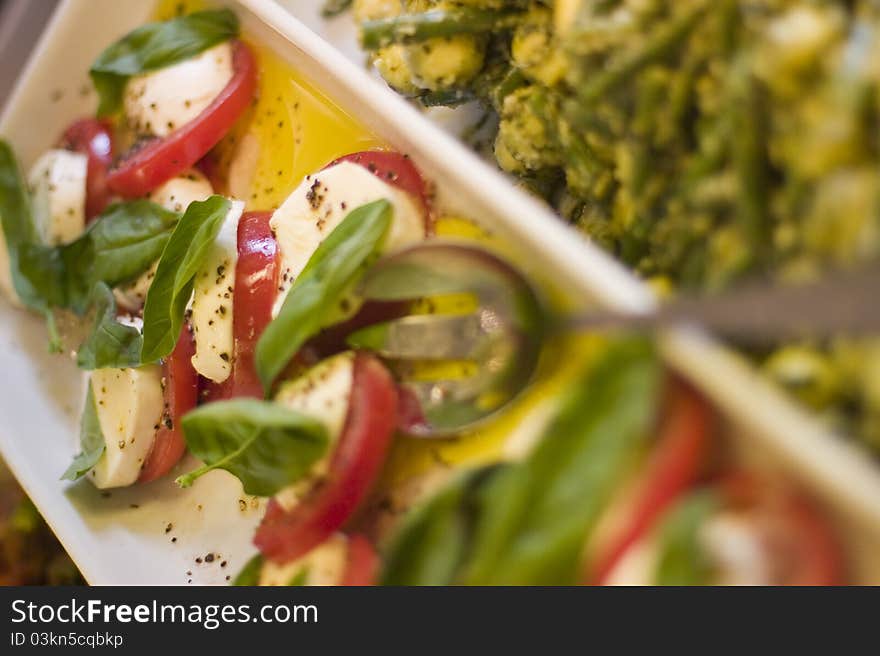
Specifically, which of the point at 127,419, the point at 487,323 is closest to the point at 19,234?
the point at 127,419

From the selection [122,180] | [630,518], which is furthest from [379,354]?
[122,180]

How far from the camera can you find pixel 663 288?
115cm

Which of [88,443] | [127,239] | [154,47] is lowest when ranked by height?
Result: [88,443]

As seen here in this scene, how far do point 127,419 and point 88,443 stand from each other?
5.9 inches

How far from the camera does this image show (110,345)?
5.76ft

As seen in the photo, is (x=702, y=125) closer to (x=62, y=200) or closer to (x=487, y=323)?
(x=487, y=323)

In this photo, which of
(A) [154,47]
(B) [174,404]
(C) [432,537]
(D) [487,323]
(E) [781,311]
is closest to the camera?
(E) [781,311]

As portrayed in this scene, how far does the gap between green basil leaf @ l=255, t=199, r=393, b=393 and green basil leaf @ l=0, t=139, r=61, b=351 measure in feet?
2.73

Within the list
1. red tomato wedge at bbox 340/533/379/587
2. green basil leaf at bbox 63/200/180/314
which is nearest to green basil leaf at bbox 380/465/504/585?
red tomato wedge at bbox 340/533/379/587

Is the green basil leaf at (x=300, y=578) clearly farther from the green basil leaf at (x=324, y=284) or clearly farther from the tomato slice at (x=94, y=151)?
the tomato slice at (x=94, y=151)

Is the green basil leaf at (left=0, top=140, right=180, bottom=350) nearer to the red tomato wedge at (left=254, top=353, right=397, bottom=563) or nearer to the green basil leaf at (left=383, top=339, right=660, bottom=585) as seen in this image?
the red tomato wedge at (left=254, top=353, right=397, bottom=563)

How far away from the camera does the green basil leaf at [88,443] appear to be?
5.74ft

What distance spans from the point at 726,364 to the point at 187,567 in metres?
1.14

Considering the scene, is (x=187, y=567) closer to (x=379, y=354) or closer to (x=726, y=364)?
(x=379, y=354)
